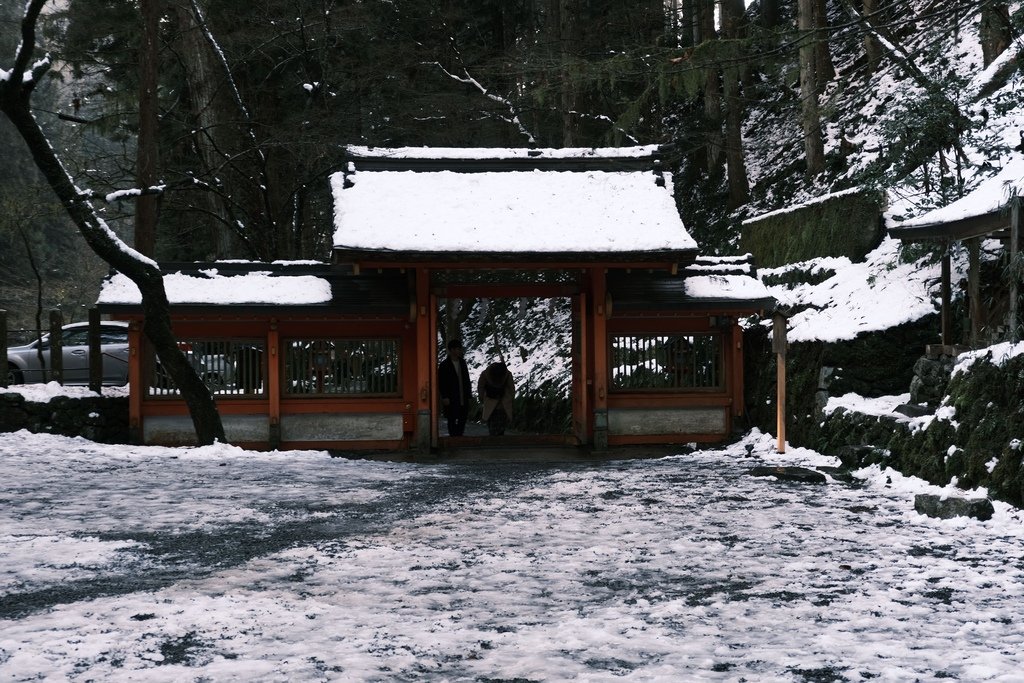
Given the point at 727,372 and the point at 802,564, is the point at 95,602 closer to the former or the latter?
the point at 802,564

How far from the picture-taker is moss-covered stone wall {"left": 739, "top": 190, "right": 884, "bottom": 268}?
51.7ft

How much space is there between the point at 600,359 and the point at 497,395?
2363 mm

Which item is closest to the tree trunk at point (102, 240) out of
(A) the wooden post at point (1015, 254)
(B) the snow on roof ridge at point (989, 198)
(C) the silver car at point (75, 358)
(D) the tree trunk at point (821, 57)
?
(C) the silver car at point (75, 358)

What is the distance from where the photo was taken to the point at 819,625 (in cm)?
565

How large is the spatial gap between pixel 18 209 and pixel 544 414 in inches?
491

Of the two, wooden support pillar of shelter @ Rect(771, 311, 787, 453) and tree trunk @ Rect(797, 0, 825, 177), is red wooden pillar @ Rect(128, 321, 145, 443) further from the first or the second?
tree trunk @ Rect(797, 0, 825, 177)

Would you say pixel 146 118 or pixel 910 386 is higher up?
pixel 146 118

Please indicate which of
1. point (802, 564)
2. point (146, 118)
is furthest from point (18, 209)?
point (802, 564)

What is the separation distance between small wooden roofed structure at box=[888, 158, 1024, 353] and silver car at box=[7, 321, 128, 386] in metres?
14.5

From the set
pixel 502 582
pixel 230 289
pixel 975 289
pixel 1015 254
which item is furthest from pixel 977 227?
pixel 230 289

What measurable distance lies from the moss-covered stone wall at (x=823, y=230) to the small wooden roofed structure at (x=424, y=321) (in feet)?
5.73

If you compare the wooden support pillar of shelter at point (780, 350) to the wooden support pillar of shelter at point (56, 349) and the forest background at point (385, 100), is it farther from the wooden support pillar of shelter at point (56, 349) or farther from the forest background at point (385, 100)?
the wooden support pillar of shelter at point (56, 349)

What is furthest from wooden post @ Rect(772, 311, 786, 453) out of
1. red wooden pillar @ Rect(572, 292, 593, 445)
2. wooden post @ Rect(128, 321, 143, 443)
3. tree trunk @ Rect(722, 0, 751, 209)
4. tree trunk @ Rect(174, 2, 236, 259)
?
tree trunk @ Rect(174, 2, 236, 259)

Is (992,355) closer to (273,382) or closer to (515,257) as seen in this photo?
(515,257)
